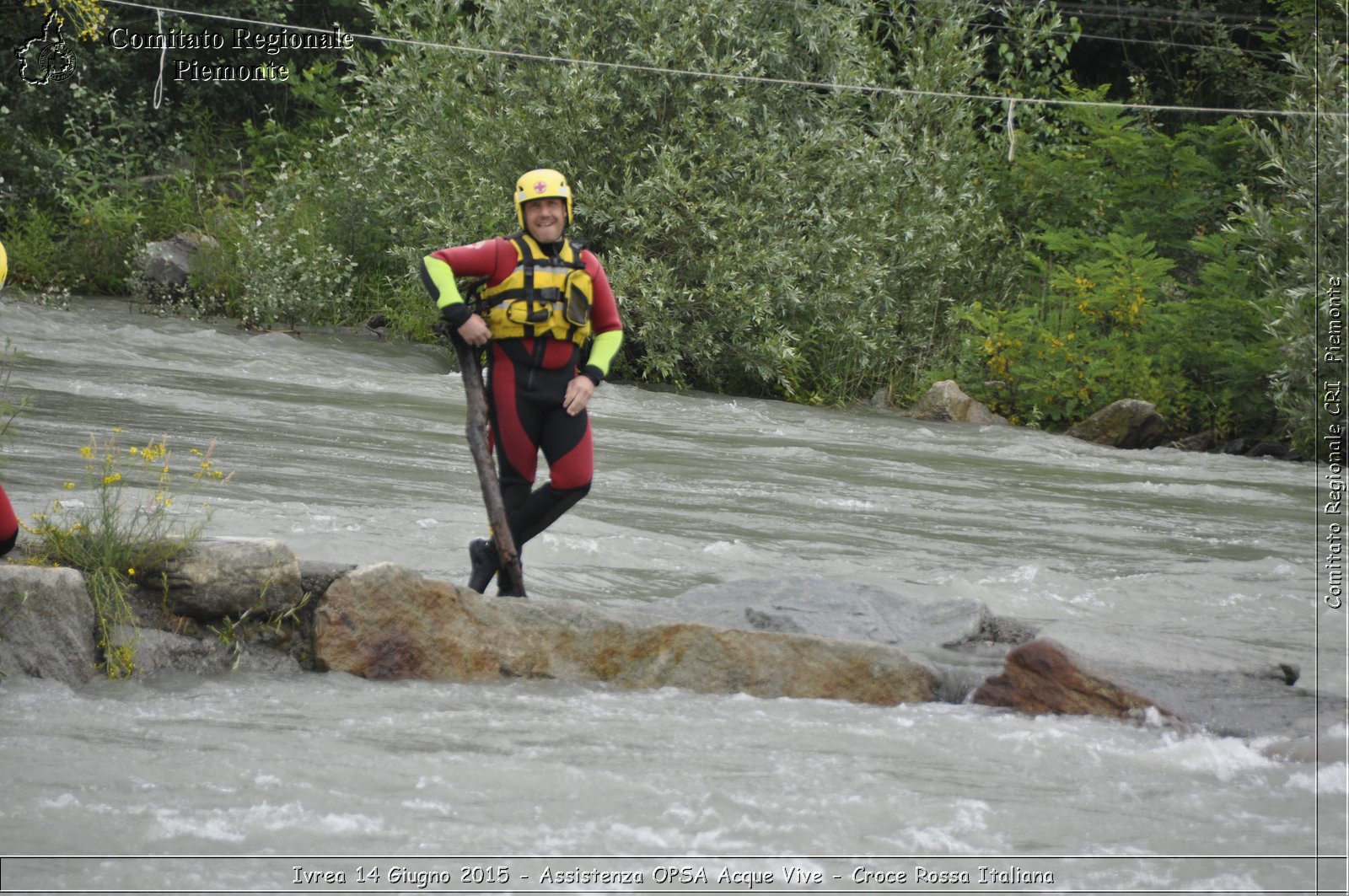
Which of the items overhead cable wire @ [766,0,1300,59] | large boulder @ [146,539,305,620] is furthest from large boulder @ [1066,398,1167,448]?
large boulder @ [146,539,305,620]

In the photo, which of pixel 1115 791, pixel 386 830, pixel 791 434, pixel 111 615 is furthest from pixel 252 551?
pixel 791 434

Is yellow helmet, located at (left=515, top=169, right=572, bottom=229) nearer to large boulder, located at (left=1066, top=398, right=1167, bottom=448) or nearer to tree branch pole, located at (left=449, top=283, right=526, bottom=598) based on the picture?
tree branch pole, located at (left=449, top=283, right=526, bottom=598)

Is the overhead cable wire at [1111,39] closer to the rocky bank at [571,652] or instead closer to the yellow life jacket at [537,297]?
the yellow life jacket at [537,297]

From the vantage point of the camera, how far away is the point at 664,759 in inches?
190

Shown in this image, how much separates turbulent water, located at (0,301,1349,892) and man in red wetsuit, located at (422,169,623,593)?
0.93 m

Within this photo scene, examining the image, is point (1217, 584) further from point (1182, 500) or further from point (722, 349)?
point (722, 349)

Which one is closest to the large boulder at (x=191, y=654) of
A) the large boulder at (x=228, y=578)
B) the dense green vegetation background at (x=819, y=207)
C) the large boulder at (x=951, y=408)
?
the large boulder at (x=228, y=578)

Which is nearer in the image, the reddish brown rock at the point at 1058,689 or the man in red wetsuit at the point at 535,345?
the reddish brown rock at the point at 1058,689

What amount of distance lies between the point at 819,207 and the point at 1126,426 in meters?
5.07

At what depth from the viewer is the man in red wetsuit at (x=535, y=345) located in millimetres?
6344

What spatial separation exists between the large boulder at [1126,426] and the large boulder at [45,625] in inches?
542

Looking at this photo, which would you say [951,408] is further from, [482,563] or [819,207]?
[482,563]

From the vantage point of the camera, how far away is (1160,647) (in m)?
6.21

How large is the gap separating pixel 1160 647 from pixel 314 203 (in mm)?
19045
